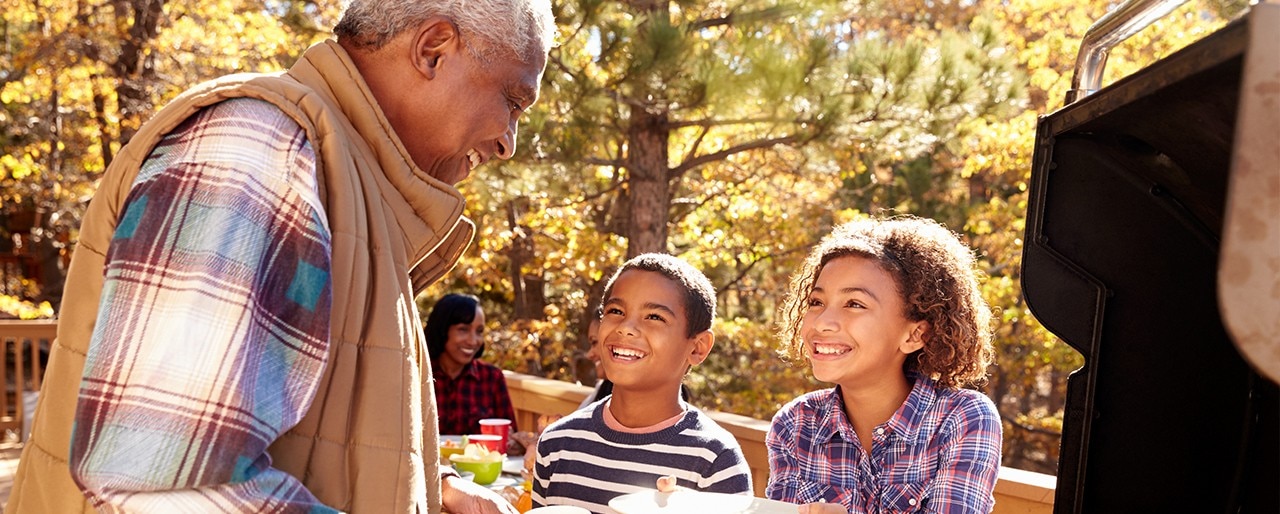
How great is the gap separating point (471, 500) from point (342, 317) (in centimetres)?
51

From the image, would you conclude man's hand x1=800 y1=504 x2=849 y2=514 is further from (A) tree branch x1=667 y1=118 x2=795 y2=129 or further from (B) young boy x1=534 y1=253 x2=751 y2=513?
(A) tree branch x1=667 y1=118 x2=795 y2=129

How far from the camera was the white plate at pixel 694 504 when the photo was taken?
158 cm

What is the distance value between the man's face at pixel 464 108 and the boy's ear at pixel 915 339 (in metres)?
1.19

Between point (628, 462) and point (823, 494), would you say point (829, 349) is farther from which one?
point (628, 462)

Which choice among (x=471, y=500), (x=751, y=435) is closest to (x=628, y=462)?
(x=471, y=500)

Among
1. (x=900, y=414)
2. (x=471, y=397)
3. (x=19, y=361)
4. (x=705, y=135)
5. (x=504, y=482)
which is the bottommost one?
(x=19, y=361)

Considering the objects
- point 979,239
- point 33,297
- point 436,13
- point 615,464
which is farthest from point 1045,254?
point 33,297

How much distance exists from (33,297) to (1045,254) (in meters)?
14.5

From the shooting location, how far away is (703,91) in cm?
617

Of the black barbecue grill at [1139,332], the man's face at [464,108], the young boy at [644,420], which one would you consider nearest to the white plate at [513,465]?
the young boy at [644,420]

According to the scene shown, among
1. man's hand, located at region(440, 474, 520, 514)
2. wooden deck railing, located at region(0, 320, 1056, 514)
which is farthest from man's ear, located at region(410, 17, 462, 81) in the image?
wooden deck railing, located at region(0, 320, 1056, 514)

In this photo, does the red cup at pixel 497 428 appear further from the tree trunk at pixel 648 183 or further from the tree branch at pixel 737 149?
the tree trunk at pixel 648 183

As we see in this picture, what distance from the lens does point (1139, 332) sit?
1.30 m

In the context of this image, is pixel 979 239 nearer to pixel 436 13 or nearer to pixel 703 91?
pixel 703 91
